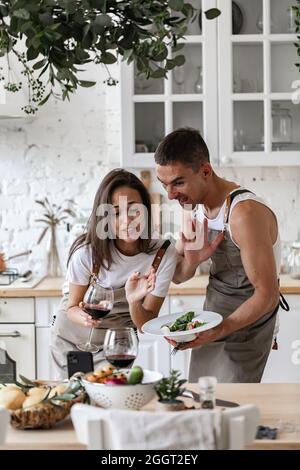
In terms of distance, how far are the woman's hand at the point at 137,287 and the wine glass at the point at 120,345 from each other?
0.67m

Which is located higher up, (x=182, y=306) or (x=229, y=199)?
(x=229, y=199)

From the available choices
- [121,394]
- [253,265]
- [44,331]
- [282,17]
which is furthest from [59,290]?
[121,394]

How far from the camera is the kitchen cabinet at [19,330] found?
442 cm

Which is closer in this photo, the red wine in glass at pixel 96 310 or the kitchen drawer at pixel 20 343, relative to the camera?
the red wine in glass at pixel 96 310

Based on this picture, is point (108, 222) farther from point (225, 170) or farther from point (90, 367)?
point (225, 170)

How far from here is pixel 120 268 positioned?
3189mm

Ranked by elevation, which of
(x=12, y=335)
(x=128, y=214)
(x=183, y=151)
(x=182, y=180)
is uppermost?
(x=183, y=151)

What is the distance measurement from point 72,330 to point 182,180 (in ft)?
2.53

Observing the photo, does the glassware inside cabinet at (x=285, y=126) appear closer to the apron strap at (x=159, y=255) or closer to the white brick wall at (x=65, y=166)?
the white brick wall at (x=65, y=166)

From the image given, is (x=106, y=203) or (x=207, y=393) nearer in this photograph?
(x=207, y=393)

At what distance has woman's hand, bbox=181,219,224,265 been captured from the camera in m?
3.14

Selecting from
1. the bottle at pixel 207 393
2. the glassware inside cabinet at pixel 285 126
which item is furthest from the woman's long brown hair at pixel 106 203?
the glassware inside cabinet at pixel 285 126

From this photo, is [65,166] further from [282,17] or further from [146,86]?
[282,17]

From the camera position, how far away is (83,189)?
5.06 metres
